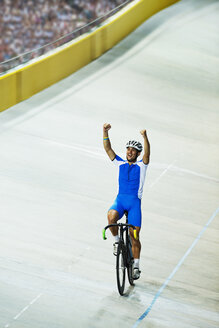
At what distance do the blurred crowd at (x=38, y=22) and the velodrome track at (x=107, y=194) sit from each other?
1088 millimetres

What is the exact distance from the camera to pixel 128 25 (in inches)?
853

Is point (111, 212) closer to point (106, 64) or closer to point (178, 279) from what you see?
point (178, 279)

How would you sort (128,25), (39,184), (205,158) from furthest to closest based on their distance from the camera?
1. (128,25)
2. (205,158)
3. (39,184)

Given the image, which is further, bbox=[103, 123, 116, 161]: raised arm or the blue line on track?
bbox=[103, 123, 116, 161]: raised arm

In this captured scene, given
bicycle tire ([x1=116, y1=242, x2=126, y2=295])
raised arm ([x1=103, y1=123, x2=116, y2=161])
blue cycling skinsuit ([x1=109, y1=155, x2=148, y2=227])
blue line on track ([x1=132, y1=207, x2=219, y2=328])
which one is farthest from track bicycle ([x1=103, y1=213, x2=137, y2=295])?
raised arm ([x1=103, y1=123, x2=116, y2=161])

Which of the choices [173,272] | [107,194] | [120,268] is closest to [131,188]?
[120,268]

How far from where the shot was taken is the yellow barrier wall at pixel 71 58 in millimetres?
15453

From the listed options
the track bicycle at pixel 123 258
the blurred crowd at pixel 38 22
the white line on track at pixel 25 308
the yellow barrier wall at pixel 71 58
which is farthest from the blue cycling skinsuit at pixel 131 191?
the blurred crowd at pixel 38 22

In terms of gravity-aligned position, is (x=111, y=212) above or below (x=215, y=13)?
above

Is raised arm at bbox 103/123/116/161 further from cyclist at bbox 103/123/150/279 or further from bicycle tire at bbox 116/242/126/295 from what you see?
bicycle tire at bbox 116/242/126/295

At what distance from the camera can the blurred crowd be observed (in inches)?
685

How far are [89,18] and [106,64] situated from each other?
1.59 metres

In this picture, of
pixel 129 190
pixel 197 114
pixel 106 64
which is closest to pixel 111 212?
pixel 129 190

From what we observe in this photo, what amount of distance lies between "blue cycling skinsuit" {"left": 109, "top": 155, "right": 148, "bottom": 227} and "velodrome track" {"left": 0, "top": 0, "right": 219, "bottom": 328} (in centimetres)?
94
